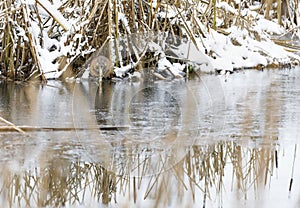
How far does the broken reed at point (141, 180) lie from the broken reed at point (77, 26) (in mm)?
2344

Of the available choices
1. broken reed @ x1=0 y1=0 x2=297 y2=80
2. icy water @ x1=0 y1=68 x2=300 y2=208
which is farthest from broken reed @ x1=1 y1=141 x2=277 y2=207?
broken reed @ x1=0 y1=0 x2=297 y2=80

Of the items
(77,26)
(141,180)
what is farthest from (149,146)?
(77,26)

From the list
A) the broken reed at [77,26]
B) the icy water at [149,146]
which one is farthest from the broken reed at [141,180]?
the broken reed at [77,26]

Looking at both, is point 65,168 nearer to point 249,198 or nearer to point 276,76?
point 249,198

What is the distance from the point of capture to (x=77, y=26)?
5289 mm

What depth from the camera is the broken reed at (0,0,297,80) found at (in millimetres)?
5172

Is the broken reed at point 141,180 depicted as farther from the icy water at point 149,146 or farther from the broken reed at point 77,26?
the broken reed at point 77,26

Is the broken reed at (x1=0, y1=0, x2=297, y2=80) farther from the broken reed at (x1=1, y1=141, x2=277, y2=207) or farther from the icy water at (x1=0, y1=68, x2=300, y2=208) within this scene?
the broken reed at (x1=1, y1=141, x2=277, y2=207)

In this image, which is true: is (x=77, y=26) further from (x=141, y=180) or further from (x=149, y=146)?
(x=141, y=180)

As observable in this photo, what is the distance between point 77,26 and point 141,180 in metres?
2.77

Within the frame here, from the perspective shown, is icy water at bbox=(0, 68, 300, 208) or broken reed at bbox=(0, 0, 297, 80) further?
broken reed at bbox=(0, 0, 297, 80)

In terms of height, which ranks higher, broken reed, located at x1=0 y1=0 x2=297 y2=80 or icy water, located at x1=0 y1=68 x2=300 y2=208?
broken reed, located at x1=0 y1=0 x2=297 y2=80

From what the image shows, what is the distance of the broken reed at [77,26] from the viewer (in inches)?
204

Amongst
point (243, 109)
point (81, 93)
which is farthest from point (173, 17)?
point (243, 109)
